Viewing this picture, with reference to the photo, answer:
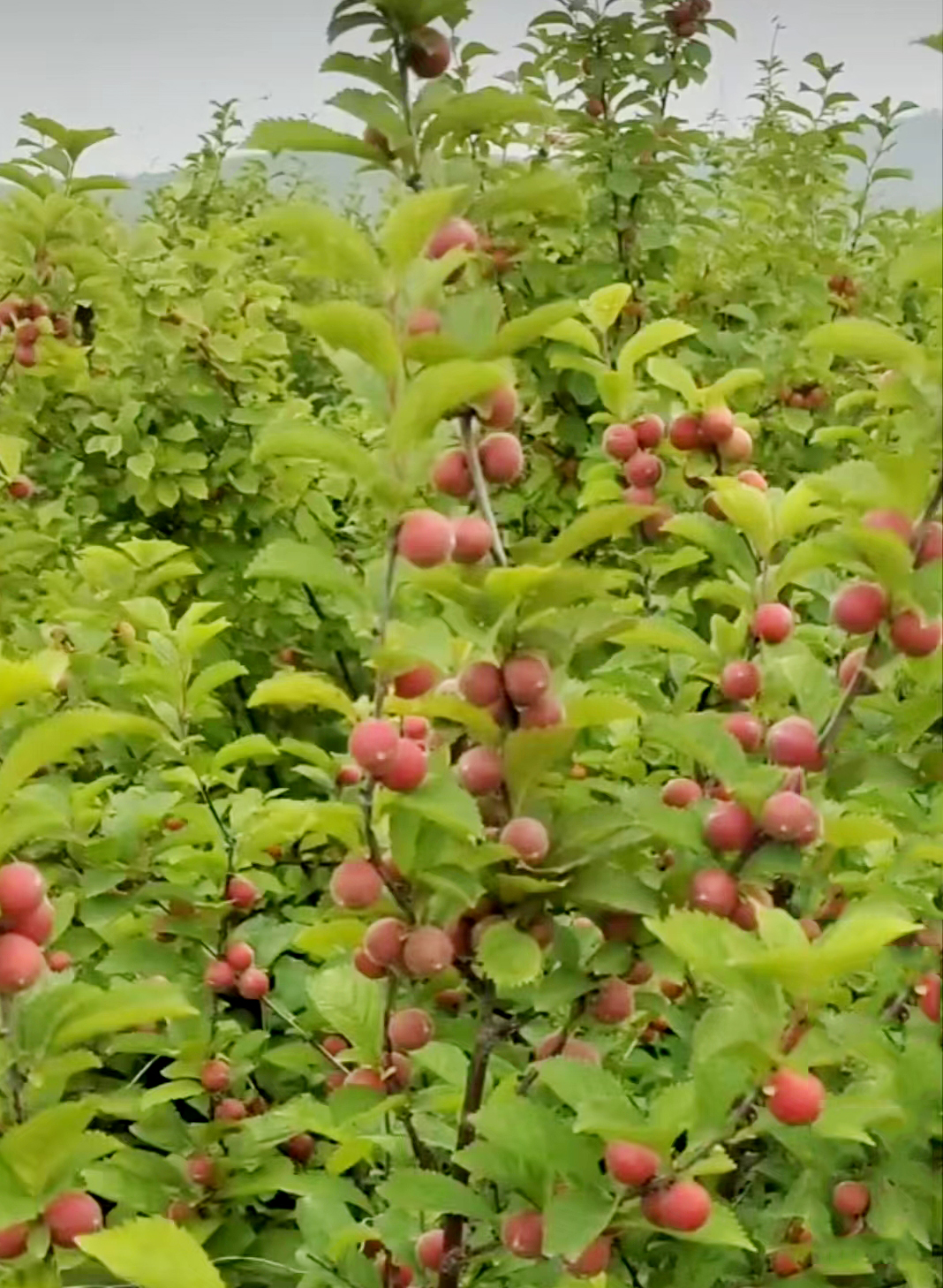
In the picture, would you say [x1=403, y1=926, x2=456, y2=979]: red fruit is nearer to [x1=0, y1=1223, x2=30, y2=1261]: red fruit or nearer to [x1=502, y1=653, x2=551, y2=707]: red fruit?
[x1=502, y1=653, x2=551, y2=707]: red fruit

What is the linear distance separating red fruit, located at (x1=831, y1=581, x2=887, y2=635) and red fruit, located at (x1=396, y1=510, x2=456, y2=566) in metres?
0.24

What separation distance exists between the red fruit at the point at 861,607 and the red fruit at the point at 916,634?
0.01 metres

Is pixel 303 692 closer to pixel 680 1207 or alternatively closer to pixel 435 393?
pixel 435 393

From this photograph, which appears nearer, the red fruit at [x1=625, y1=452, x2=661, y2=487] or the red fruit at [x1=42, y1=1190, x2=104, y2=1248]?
the red fruit at [x1=42, y1=1190, x2=104, y2=1248]

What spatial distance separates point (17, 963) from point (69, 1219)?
0.16 meters

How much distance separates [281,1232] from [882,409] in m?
1.45

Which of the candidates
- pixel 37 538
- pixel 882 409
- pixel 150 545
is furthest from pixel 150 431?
pixel 882 409

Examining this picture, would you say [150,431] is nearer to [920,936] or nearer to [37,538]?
[37,538]

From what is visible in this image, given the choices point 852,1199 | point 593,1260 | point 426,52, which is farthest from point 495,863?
point 426,52

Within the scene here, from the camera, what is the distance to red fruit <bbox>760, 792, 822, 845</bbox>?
0.86m

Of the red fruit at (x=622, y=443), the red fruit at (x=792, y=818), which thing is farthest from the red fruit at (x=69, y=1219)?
the red fruit at (x=622, y=443)

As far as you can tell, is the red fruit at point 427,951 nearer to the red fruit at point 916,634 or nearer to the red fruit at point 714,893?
the red fruit at point 714,893

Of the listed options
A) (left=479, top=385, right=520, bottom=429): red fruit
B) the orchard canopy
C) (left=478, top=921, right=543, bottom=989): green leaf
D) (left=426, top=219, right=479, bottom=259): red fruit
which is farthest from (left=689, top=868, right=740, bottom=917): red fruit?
(left=426, top=219, right=479, bottom=259): red fruit

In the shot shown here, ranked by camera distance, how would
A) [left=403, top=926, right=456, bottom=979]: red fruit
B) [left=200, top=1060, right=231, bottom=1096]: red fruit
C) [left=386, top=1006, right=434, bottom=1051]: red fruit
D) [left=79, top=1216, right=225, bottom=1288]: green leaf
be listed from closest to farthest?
[left=79, top=1216, right=225, bottom=1288]: green leaf < [left=403, top=926, right=456, bottom=979]: red fruit < [left=386, top=1006, right=434, bottom=1051]: red fruit < [left=200, top=1060, right=231, bottom=1096]: red fruit
